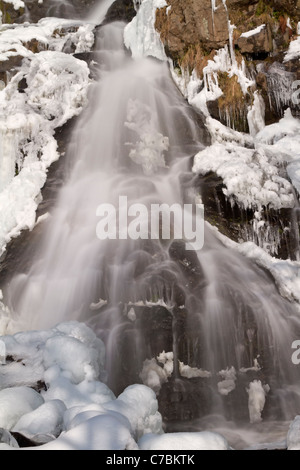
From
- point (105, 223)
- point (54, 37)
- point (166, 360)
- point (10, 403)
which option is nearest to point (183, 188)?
point (105, 223)

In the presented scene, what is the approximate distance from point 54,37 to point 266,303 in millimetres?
13695

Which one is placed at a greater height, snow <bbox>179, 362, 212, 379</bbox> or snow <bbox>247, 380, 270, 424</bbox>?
snow <bbox>179, 362, 212, 379</bbox>

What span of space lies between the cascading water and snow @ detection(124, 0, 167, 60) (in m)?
5.01

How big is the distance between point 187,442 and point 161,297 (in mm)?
4195

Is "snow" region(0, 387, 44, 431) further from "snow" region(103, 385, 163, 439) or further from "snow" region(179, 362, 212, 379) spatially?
"snow" region(179, 362, 212, 379)

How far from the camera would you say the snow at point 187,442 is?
2.66 meters

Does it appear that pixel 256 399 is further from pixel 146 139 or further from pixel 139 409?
pixel 146 139

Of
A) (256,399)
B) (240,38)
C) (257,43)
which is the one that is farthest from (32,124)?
(256,399)

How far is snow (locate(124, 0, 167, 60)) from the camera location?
13.6m

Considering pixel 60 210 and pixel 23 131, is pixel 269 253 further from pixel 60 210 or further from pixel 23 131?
pixel 23 131

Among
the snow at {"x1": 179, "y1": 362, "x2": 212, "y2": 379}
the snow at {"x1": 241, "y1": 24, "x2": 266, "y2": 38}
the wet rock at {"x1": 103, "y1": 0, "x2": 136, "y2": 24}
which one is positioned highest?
the wet rock at {"x1": 103, "y1": 0, "x2": 136, "y2": 24}

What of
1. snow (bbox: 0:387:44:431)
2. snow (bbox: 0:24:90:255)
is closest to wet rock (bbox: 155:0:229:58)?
snow (bbox: 0:24:90:255)

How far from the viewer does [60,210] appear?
9297 millimetres

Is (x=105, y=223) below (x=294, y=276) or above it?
above
